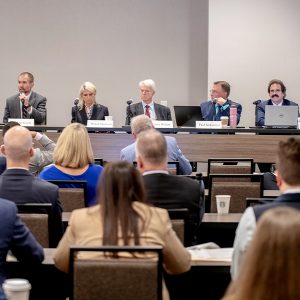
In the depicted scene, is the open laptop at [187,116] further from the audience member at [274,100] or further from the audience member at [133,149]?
the audience member at [133,149]

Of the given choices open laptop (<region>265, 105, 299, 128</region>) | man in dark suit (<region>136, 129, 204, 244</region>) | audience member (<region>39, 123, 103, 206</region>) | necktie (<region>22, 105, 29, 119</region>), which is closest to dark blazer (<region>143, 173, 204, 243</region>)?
man in dark suit (<region>136, 129, 204, 244</region>)

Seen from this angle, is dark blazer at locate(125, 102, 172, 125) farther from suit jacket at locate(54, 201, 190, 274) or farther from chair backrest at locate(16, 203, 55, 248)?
suit jacket at locate(54, 201, 190, 274)

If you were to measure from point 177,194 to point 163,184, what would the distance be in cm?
14

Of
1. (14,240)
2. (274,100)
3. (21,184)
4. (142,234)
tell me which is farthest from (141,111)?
(142,234)

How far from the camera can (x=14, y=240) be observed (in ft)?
10.6

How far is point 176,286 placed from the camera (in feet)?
13.5

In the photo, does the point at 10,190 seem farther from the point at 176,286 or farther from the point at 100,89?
the point at 100,89

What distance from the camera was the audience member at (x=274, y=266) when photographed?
1.70 m

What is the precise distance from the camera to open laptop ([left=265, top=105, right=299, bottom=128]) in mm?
9289

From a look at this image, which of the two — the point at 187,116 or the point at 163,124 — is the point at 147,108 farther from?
the point at 163,124

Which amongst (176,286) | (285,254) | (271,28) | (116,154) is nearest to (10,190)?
(176,286)

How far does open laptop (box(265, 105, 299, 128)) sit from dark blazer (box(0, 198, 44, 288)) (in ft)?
20.7

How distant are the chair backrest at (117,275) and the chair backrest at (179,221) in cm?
85

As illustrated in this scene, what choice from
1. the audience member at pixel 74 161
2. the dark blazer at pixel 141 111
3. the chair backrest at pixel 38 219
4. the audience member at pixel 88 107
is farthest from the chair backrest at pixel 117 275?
the audience member at pixel 88 107
